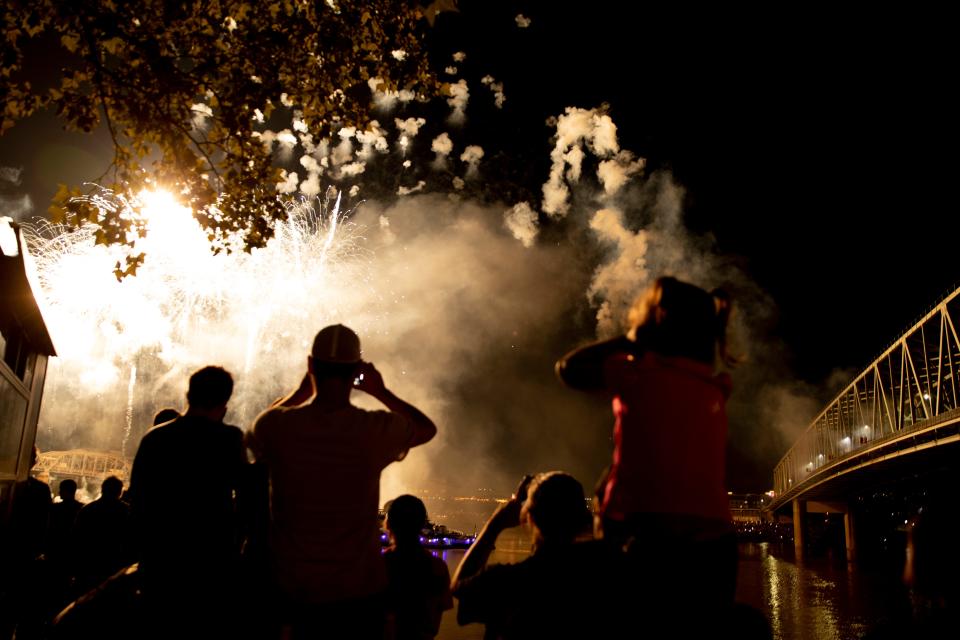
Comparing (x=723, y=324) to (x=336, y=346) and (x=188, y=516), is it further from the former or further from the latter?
(x=188, y=516)

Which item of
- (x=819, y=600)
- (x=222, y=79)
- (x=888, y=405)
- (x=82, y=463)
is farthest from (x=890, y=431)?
(x=82, y=463)

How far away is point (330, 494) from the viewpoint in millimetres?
2867

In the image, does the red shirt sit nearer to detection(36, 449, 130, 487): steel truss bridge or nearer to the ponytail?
the ponytail

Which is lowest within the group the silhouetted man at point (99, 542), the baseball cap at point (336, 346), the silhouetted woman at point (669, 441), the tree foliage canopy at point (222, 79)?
the silhouetted man at point (99, 542)

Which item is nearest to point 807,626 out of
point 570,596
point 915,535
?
point 915,535

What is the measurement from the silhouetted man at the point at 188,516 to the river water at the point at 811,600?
12.8 feet

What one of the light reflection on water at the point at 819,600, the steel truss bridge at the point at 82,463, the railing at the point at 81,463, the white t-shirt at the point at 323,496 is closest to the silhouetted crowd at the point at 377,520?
the white t-shirt at the point at 323,496

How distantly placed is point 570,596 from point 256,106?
7.77 metres

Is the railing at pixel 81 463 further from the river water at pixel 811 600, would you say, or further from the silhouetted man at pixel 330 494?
the silhouetted man at pixel 330 494

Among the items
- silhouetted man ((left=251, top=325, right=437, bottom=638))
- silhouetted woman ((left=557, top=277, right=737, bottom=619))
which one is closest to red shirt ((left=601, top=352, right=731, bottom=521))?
silhouetted woman ((left=557, top=277, right=737, bottom=619))

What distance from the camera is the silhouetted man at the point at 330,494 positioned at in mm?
2783

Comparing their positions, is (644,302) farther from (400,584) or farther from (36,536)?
(36,536)

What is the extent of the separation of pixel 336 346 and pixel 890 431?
57.6 meters

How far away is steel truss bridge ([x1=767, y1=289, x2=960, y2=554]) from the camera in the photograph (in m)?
31.6
